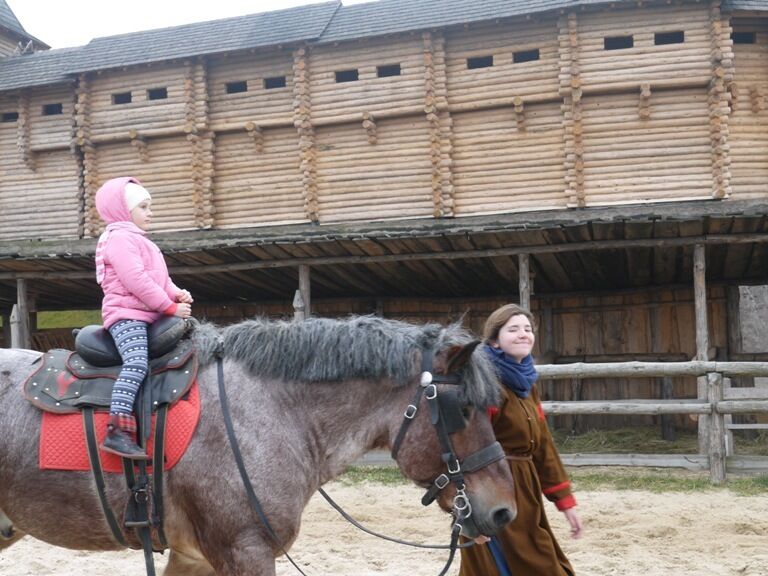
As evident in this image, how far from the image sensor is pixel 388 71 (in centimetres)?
1552

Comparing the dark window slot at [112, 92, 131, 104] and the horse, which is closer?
the horse

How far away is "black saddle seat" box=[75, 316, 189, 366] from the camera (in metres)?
2.83

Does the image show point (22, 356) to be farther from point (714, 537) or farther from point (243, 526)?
point (714, 537)

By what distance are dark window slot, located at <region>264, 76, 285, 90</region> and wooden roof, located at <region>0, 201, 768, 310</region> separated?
481 centimetres

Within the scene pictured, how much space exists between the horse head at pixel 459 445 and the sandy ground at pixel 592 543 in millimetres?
2619

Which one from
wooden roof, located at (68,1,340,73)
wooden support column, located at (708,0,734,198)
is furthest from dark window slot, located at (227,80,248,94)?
wooden support column, located at (708,0,734,198)

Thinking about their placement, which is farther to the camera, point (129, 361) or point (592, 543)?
point (592, 543)

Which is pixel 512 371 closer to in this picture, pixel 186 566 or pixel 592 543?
pixel 186 566

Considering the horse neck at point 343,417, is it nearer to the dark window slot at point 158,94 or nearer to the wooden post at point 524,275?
the wooden post at point 524,275

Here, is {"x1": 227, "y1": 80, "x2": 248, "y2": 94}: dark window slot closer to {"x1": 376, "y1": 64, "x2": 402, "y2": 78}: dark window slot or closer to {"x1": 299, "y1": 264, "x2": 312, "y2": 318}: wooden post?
{"x1": 376, "y1": 64, "x2": 402, "y2": 78}: dark window slot

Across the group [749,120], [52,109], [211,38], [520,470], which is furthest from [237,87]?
[520,470]

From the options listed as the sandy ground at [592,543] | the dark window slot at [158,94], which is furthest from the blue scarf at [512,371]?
the dark window slot at [158,94]

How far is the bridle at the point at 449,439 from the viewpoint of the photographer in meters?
2.63

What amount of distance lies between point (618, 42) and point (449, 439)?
14198 mm
